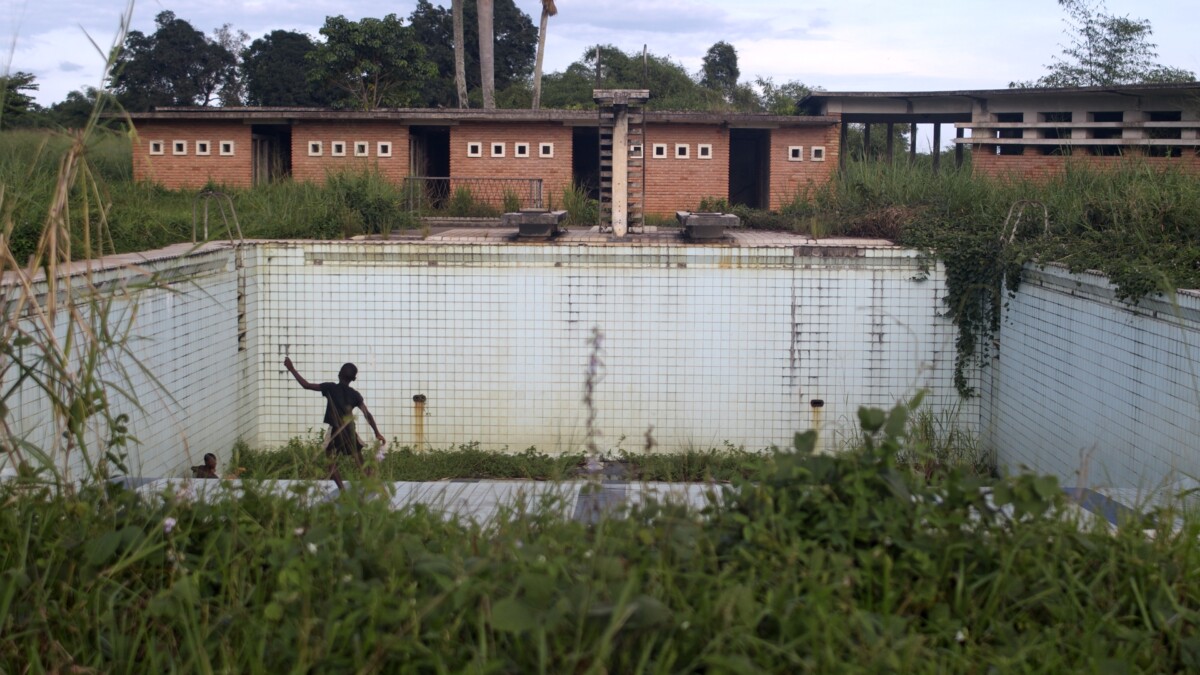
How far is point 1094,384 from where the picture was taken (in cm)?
798

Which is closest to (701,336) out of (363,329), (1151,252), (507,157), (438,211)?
(363,329)

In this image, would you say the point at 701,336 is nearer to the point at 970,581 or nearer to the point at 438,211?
the point at 970,581

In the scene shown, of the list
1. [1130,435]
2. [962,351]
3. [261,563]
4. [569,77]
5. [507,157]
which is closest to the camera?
[261,563]

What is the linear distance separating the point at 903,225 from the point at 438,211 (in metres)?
9.59

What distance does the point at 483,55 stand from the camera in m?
29.9

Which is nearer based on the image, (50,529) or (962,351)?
(50,529)

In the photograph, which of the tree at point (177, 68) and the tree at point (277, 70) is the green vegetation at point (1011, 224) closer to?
the tree at point (277, 70)

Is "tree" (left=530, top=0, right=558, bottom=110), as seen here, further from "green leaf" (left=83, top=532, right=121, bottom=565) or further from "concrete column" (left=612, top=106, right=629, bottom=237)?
"green leaf" (left=83, top=532, right=121, bottom=565)

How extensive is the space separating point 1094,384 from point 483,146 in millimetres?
15018

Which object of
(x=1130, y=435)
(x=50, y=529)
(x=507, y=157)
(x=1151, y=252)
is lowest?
(x=1130, y=435)

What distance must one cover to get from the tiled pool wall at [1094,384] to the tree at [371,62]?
22593 mm

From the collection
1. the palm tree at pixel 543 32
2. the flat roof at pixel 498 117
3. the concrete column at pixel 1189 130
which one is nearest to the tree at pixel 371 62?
the palm tree at pixel 543 32

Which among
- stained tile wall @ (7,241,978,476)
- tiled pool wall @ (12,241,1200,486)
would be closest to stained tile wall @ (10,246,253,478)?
tiled pool wall @ (12,241,1200,486)

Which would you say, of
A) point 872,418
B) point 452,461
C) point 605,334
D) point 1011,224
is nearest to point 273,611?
point 872,418
